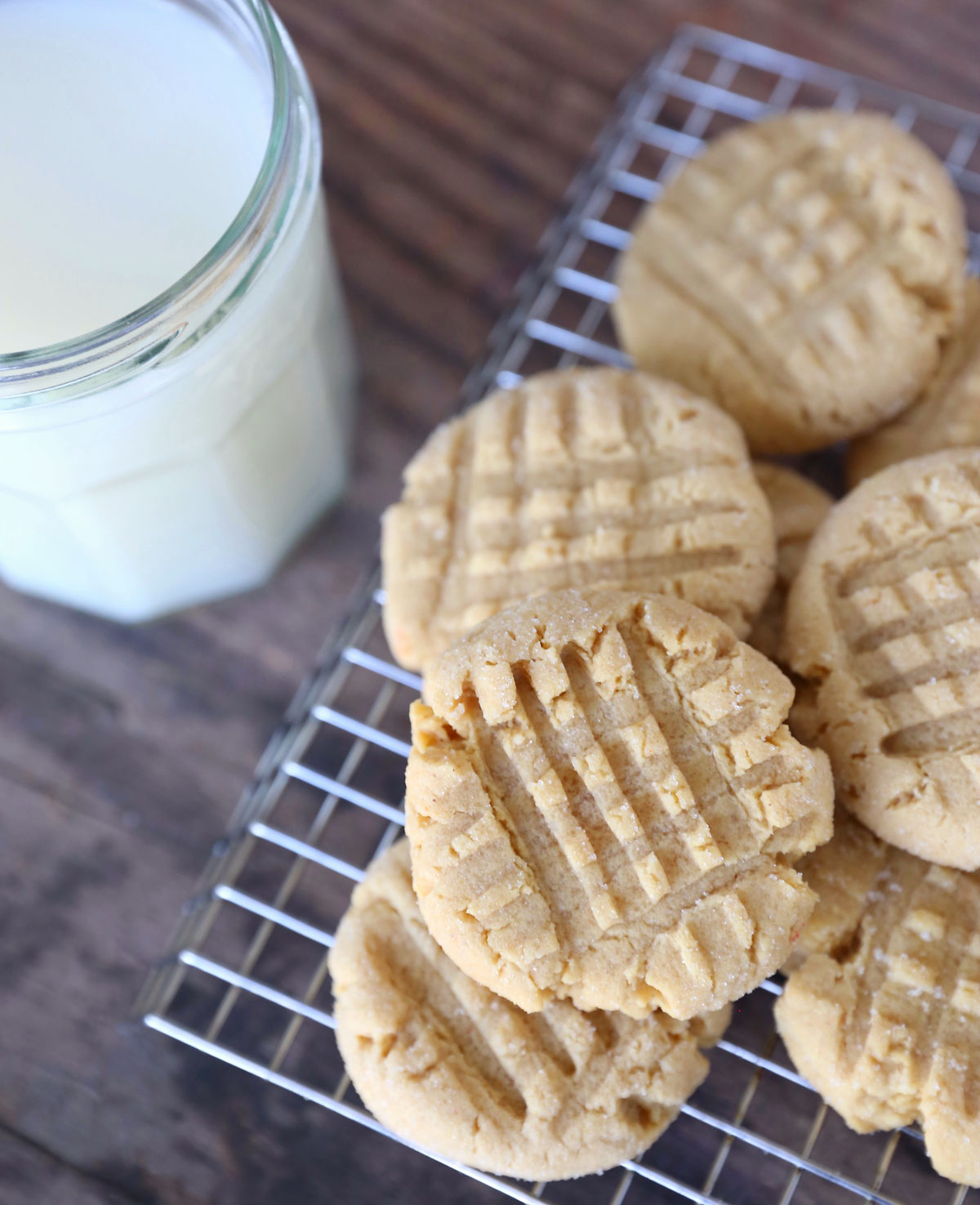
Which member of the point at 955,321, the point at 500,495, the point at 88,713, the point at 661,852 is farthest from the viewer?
the point at 88,713

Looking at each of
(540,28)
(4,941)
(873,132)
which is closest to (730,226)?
(873,132)

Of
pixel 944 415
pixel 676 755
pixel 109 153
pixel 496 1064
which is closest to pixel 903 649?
pixel 676 755

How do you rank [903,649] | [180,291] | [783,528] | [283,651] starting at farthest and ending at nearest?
[283,651] → [783,528] → [903,649] → [180,291]

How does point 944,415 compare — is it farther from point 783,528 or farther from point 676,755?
point 676,755

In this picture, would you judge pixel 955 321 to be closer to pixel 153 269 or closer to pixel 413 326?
pixel 413 326

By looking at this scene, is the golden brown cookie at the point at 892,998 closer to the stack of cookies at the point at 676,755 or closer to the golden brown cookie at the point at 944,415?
the stack of cookies at the point at 676,755

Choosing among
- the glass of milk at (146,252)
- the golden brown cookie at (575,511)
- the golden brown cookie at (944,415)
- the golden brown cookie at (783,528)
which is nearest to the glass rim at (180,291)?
the glass of milk at (146,252)
